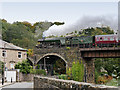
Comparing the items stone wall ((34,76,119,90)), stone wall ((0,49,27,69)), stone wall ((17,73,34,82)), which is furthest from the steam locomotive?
stone wall ((34,76,119,90))

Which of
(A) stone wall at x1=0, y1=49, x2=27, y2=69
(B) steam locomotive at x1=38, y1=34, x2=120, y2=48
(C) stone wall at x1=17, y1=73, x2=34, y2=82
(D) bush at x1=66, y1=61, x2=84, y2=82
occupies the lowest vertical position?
(C) stone wall at x1=17, y1=73, x2=34, y2=82

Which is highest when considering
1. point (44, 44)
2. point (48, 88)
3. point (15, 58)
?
point (44, 44)

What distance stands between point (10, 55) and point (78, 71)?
38.7 feet

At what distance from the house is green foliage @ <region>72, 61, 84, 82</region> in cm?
1004

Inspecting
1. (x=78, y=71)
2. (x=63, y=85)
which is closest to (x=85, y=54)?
(x=78, y=71)

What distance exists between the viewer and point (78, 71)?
25750 millimetres

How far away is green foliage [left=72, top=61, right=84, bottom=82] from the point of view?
24.9 metres

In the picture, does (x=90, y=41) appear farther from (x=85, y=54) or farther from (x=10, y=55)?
(x=10, y=55)

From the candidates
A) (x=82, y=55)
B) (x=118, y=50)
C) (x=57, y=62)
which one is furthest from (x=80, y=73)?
(x=57, y=62)

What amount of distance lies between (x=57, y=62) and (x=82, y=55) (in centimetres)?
1330

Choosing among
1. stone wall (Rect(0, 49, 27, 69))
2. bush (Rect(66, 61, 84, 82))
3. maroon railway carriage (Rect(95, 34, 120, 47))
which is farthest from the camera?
stone wall (Rect(0, 49, 27, 69))

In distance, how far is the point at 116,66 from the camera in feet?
126

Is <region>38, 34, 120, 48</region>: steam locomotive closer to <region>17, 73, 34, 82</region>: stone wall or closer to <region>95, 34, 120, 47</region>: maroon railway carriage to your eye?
<region>95, 34, 120, 47</region>: maroon railway carriage

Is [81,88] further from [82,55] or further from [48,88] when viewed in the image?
[82,55]
